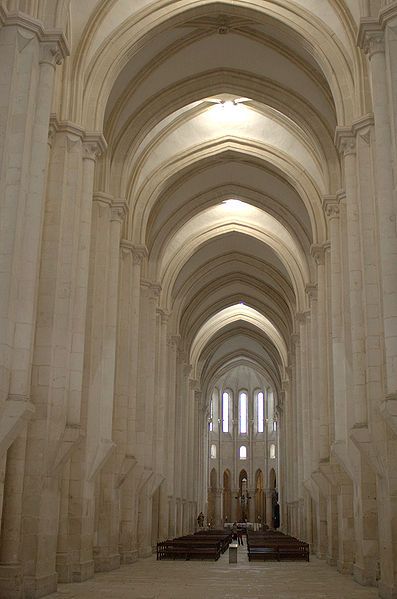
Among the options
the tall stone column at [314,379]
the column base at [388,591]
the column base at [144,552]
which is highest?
the tall stone column at [314,379]

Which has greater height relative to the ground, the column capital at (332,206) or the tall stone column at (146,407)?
the column capital at (332,206)

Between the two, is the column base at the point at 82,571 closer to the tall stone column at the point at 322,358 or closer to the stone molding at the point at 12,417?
the stone molding at the point at 12,417

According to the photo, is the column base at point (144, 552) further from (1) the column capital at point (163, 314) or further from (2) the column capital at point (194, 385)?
(2) the column capital at point (194, 385)

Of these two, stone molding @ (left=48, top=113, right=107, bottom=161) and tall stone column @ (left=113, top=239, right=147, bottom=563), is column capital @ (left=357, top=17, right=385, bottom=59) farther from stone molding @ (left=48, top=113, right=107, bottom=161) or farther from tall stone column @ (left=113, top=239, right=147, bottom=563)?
tall stone column @ (left=113, top=239, right=147, bottom=563)

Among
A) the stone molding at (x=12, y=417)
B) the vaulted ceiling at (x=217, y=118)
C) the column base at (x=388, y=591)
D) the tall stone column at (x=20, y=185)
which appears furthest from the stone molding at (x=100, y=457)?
the vaulted ceiling at (x=217, y=118)

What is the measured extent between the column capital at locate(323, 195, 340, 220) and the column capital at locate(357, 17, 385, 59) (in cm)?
726

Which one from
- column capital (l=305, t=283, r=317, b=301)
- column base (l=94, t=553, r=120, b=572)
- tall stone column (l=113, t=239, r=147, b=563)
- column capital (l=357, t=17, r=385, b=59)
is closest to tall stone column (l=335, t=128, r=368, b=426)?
column capital (l=357, t=17, r=385, b=59)

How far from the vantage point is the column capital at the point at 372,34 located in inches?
535

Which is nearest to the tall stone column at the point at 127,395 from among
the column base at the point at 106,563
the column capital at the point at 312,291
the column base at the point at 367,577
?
the column base at the point at 106,563

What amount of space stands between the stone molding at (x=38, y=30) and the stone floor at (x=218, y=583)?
32.3ft

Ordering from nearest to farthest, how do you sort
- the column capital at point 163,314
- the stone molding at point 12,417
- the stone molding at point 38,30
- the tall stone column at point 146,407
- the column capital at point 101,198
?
the stone molding at point 12,417
the stone molding at point 38,30
the column capital at point 101,198
the tall stone column at point 146,407
the column capital at point 163,314

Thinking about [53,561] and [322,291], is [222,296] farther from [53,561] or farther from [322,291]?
[53,561]

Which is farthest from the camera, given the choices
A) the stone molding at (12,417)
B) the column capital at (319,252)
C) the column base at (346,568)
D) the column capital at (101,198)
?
the column capital at (319,252)

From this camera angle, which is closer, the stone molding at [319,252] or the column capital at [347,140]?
the column capital at [347,140]
